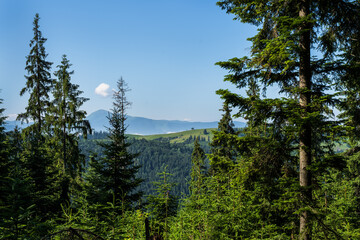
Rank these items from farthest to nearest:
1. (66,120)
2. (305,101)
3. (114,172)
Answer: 1. (66,120)
2. (114,172)
3. (305,101)

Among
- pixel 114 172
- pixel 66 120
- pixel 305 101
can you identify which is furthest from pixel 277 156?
pixel 66 120

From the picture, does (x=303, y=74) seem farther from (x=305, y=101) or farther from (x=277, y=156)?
(x=277, y=156)

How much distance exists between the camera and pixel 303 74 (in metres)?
5.41

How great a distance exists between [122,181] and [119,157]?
149 centimetres

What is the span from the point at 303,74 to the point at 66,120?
2164 centimetres

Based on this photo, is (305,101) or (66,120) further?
(66,120)

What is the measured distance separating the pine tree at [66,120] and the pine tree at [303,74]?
19.7 m

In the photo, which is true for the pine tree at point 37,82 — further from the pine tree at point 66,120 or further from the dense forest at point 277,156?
the dense forest at point 277,156

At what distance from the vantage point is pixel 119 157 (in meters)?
13.2

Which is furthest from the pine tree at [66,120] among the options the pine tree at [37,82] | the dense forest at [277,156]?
the dense forest at [277,156]

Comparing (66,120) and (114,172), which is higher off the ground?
(66,120)

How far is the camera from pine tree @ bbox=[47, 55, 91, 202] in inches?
830

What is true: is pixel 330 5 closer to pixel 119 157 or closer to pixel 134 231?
pixel 134 231

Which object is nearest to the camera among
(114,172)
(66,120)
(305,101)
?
(305,101)
